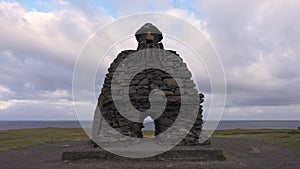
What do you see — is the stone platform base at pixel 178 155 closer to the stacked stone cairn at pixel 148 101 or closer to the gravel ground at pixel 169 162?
the gravel ground at pixel 169 162

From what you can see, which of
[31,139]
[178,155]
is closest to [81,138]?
[31,139]

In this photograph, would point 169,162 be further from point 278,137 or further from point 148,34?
point 278,137

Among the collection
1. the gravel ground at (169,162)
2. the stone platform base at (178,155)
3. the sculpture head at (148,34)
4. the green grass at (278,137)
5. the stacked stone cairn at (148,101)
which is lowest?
the gravel ground at (169,162)

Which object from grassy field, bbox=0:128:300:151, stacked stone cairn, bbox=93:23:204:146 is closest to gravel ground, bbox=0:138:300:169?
stacked stone cairn, bbox=93:23:204:146

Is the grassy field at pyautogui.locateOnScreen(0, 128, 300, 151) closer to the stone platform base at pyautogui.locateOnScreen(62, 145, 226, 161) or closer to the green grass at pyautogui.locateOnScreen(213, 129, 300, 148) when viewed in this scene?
the green grass at pyautogui.locateOnScreen(213, 129, 300, 148)

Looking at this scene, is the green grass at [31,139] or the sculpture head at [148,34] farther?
the green grass at [31,139]

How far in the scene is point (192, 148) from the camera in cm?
1545

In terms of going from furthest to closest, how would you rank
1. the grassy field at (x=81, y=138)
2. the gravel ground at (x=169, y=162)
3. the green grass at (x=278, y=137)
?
the grassy field at (x=81, y=138)
the green grass at (x=278, y=137)
the gravel ground at (x=169, y=162)

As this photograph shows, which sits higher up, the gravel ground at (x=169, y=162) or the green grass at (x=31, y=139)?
the green grass at (x=31, y=139)

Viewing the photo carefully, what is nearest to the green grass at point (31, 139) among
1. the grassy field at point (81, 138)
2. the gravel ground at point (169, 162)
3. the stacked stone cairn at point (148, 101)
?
the grassy field at point (81, 138)

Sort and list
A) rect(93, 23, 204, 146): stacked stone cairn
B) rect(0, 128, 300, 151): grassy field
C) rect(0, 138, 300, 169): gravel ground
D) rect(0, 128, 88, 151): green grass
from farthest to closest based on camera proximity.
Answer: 1. rect(0, 128, 88, 151): green grass
2. rect(0, 128, 300, 151): grassy field
3. rect(93, 23, 204, 146): stacked stone cairn
4. rect(0, 138, 300, 169): gravel ground

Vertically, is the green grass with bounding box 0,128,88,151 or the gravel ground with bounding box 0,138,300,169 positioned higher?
the green grass with bounding box 0,128,88,151

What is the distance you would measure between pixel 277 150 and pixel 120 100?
9.85 meters

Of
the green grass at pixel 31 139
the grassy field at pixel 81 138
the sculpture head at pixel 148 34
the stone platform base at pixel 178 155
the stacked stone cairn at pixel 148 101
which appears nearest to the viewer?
the stone platform base at pixel 178 155
